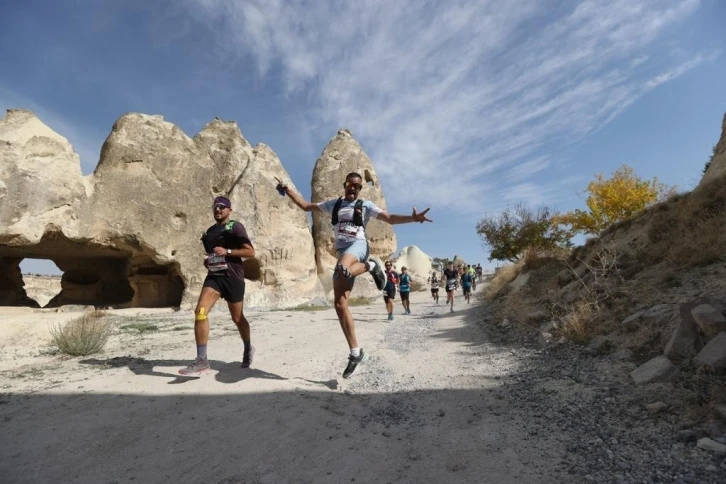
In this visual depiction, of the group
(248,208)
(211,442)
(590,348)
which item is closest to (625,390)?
(590,348)

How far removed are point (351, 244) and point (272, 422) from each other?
1.72m

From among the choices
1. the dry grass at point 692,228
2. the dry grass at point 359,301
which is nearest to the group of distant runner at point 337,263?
the dry grass at point 692,228

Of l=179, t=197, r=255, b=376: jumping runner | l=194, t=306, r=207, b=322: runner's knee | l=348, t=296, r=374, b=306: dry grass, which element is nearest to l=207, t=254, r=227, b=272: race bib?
l=179, t=197, r=255, b=376: jumping runner

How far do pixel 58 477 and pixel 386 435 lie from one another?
1735mm

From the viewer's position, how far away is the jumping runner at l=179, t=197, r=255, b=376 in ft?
12.0

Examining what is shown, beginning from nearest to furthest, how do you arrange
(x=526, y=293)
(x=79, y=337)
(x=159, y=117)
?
(x=79, y=337) < (x=526, y=293) < (x=159, y=117)

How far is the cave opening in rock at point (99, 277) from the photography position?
44.2 feet

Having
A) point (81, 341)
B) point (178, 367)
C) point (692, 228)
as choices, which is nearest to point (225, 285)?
point (178, 367)

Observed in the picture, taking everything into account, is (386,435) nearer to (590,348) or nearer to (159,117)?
(590,348)

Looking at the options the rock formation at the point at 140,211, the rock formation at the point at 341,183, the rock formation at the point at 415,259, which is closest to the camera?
the rock formation at the point at 140,211

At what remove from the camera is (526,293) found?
8.26 meters

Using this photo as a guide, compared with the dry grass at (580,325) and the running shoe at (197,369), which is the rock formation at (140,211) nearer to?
the running shoe at (197,369)

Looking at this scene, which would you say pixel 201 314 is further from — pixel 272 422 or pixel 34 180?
pixel 34 180

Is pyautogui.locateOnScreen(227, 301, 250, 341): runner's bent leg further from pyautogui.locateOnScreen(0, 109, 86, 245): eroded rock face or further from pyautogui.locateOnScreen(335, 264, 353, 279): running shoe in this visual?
pyautogui.locateOnScreen(0, 109, 86, 245): eroded rock face
